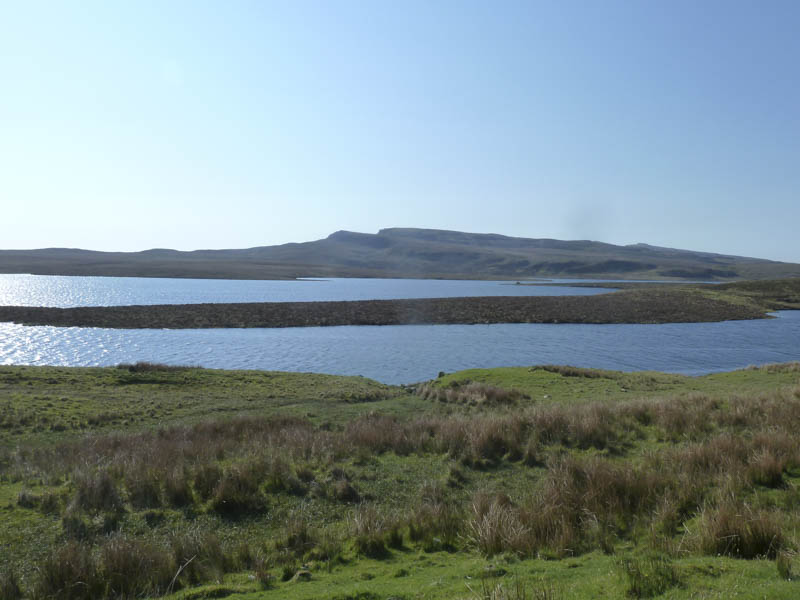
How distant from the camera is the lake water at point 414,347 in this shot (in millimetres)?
35906

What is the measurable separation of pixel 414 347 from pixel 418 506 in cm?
3597

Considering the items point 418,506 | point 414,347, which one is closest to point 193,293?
point 414,347

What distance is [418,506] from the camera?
8086mm

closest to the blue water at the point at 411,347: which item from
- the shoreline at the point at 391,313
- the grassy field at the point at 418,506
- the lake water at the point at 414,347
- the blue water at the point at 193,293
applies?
the lake water at the point at 414,347

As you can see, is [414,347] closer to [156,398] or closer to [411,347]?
[411,347]

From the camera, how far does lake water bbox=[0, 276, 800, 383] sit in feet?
118

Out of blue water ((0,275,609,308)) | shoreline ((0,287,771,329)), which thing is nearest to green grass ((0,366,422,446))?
shoreline ((0,287,771,329))

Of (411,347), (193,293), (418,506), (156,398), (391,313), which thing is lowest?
(411,347)

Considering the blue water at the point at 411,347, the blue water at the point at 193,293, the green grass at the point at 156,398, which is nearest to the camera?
the green grass at the point at 156,398

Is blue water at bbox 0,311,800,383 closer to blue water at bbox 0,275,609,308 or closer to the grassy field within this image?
the grassy field

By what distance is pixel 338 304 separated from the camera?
249 ft

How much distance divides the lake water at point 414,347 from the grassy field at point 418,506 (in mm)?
18760

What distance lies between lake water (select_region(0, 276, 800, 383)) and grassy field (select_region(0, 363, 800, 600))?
18.8 metres

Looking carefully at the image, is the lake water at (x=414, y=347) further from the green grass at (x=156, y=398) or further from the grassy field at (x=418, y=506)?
the grassy field at (x=418, y=506)
